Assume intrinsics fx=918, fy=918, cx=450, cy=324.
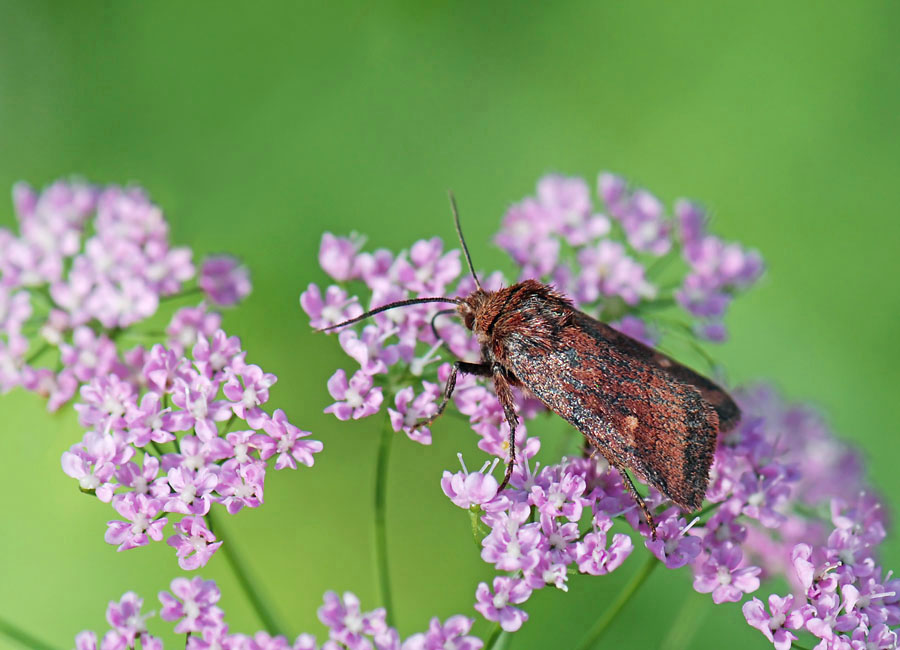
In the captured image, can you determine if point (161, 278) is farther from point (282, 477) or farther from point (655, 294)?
point (655, 294)

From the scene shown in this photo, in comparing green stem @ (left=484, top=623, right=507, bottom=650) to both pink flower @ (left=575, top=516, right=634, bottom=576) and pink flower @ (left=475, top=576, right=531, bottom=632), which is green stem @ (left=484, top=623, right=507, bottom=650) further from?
pink flower @ (left=575, top=516, right=634, bottom=576)

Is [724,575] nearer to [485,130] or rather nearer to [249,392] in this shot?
[249,392]

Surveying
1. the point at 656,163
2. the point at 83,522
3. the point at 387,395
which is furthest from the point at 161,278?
the point at 656,163

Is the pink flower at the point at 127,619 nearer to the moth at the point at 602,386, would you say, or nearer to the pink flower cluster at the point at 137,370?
the pink flower cluster at the point at 137,370

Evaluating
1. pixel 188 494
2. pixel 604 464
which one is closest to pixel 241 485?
pixel 188 494

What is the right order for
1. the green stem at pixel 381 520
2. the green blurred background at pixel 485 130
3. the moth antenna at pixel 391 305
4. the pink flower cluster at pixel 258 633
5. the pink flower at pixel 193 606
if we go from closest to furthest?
the pink flower cluster at pixel 258 633, the pink flower at pixel 193 606, the moth antenna at pixel 391 305, the green stem at pixel 381 520, the green blurred background at pixel 485 130

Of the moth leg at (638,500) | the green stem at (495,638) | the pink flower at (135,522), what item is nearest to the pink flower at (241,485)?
the pink flower at (135,522)
